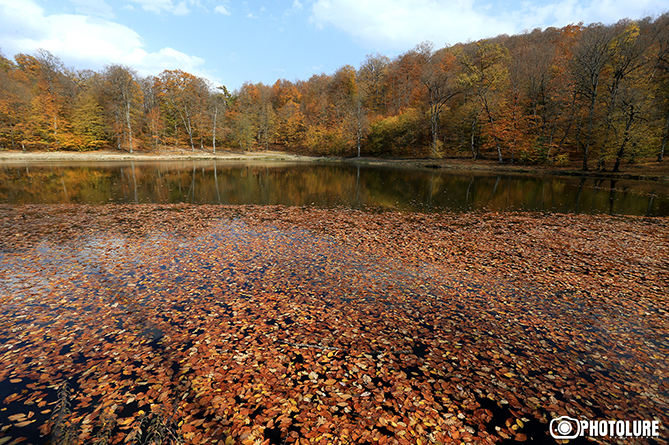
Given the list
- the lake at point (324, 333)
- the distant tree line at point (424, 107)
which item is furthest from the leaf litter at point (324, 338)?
the distant tree line at point (424, 107)

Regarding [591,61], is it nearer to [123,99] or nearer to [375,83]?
[375,83]

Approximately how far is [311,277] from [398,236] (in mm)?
6632

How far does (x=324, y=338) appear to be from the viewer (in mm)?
6625

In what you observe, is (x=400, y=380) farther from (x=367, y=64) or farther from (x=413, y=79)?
(x=367, y=64)

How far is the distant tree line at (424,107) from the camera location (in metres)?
42.9

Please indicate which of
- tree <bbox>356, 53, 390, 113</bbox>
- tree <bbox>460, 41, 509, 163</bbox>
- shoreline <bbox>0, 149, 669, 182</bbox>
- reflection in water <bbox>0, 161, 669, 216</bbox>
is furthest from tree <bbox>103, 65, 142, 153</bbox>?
tree <bbox>460, 41, 509, 163</bbox>

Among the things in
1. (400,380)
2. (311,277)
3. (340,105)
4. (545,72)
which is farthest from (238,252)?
(340,105)

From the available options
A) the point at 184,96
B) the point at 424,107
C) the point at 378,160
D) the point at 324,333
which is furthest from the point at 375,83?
the point at 324,333

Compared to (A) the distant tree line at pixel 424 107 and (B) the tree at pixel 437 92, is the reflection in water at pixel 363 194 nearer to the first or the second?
(A) the distant tree line at pixel 424 107

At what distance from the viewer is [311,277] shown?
9.93 m
